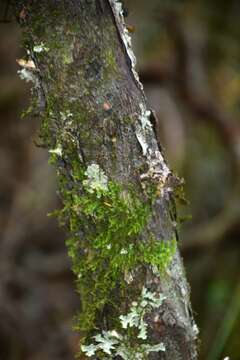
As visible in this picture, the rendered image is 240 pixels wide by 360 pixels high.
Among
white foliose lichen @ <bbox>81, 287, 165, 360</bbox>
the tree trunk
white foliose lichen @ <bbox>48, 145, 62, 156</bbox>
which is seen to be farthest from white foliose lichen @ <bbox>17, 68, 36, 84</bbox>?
white foliose lichen @ <bbox>81, 287, 165, 360</bbox>

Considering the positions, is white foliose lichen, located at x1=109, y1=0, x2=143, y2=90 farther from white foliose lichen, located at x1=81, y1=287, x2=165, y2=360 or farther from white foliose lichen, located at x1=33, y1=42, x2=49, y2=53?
white foliose lichen, located at x1=81, y1=287, x2=165, y2=360

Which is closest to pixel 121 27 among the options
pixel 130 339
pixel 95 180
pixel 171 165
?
pixel 95 180

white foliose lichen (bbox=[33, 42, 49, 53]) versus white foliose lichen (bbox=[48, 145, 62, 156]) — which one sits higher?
white foliose lichen (bbox=[33, 42, 49, 53])

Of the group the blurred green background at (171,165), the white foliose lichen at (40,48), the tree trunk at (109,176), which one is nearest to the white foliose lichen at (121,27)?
the tree trunk at (109,176)

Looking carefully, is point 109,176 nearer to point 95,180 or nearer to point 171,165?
point 95,180

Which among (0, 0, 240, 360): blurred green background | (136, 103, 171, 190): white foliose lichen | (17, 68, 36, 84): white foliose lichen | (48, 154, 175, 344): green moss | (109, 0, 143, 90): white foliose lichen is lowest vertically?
(48, 154, 175, 344): green moss

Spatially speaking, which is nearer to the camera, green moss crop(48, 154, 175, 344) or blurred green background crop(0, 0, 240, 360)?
green moss crop(48, 154, 175, 344)

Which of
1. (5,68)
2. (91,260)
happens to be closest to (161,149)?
(91,260)
